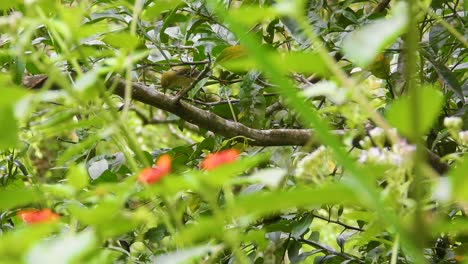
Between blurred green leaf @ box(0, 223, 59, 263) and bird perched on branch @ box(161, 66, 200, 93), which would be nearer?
blurred green leaf @ box(0, 223, 59, 263)

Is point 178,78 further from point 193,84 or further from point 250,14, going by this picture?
point 250,14

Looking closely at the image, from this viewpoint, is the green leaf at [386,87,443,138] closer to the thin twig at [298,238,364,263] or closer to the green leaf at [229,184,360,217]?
the green leaf at [229,184,360,217]

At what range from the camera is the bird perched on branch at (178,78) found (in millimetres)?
1124

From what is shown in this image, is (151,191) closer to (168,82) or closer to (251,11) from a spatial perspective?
(251,11)

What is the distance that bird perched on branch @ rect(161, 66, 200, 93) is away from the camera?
1.12 meters

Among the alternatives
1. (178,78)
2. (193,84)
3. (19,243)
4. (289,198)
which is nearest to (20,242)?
(19,243)

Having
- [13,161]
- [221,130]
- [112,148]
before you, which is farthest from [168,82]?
[112,148]

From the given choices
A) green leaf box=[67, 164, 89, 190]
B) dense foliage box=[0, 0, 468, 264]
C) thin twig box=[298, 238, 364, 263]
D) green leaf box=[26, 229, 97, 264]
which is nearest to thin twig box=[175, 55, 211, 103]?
dense foliage box=[0, 0, 468, 264]

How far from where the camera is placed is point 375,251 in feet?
3.15

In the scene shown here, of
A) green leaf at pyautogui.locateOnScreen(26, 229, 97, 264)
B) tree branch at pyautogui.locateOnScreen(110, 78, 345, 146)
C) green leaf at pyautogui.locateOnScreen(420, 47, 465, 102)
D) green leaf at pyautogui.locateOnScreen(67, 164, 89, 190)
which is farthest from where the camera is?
tree branch at pyautogui.locateOnScreen(110, 78, 345, 146)

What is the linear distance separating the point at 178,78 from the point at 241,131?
0.45 feet

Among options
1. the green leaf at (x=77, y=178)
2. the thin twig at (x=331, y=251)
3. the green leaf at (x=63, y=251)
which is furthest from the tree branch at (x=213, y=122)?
the green leaf at (x=63, y=251)

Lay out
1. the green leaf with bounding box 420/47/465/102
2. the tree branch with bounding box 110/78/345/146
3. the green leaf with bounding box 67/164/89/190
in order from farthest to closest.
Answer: the tree branch with bounding box 110/78/345/146
the green leaf with bounding box 420/47/465/102
the green leaf with bounding box 67/164/89/190

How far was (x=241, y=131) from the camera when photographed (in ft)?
3.52
